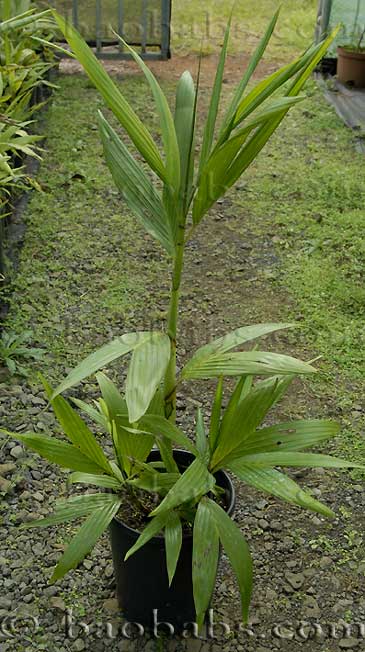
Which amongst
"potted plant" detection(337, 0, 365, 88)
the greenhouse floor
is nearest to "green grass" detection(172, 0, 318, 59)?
"potted plant" detection(337, 0, 365, 88)

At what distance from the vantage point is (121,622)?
1931 millimetres

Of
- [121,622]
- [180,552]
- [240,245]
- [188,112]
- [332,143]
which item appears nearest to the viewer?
[188,112]

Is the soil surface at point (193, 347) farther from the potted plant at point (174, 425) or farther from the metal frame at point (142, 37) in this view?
the metal frame at point (142, 37)

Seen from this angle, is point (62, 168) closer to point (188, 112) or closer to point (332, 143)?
point (332, 143)

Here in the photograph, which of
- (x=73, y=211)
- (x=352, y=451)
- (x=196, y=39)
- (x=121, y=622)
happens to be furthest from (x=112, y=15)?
(x=121, y=622)

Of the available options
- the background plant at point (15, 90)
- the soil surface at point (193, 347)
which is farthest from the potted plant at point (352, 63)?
the background plant at point (15, 90)

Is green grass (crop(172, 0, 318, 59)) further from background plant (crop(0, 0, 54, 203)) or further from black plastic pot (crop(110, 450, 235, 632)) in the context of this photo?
black plastic pot (crop(110, 450, 235, 632))

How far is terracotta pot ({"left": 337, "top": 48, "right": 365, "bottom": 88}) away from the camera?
534 centimetres

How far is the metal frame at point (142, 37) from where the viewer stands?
5.57 m

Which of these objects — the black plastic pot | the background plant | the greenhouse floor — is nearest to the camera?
the black plastic pot

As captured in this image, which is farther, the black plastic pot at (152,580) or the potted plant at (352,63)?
the potted plant at (352,63)

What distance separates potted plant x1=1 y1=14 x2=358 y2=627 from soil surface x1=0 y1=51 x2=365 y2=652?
0.19 metres

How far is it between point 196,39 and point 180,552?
5.25 m

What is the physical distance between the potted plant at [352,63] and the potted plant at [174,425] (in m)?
3.95
